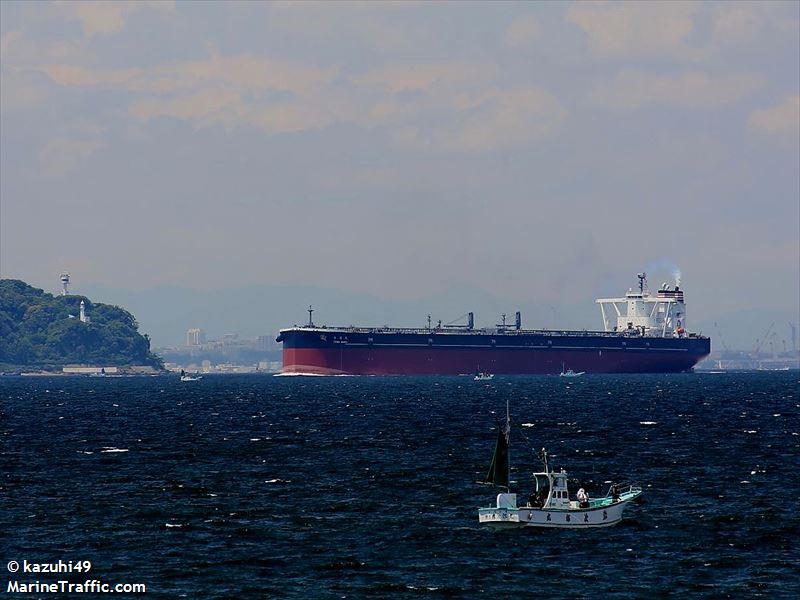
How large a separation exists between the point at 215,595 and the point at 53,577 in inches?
261

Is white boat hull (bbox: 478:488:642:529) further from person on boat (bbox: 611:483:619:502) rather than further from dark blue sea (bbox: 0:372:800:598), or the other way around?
person on boat (bbox: 611:483:619:502)

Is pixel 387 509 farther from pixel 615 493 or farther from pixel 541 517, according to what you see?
pixel 615 493

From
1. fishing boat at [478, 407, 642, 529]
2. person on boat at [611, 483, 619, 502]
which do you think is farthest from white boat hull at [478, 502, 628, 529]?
person on boat at [611, 483, 619, 502]

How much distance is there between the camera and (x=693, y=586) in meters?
43.7

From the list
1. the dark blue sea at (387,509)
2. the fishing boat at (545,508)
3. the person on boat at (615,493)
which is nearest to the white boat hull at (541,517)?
the fishing boat at (545,508)

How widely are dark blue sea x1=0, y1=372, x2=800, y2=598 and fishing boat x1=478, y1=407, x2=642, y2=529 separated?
0.60 metres

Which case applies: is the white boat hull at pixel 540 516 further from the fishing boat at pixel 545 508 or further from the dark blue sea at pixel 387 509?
the dark blue sea at pixel 387 509

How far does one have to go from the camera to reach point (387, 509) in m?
60.4

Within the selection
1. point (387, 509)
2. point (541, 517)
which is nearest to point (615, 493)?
point (541, 517)

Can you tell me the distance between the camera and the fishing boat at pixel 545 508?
53969mm

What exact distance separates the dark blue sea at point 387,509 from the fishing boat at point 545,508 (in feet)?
1.95

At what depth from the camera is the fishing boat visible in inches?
2125

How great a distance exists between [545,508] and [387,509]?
9.34 metres

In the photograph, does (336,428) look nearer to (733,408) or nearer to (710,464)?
(710,464)
